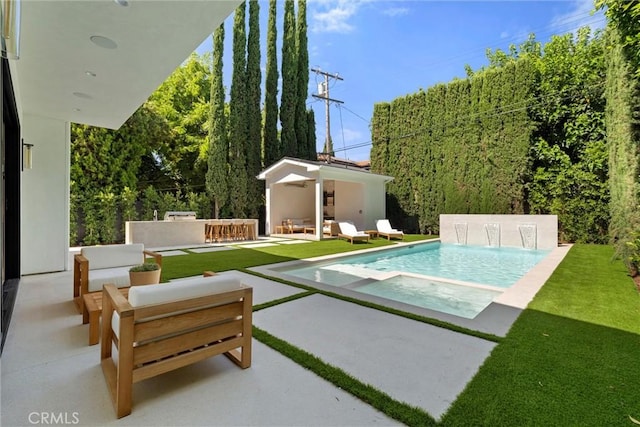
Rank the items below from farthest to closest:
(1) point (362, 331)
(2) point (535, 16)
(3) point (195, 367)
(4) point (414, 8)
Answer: (2) point (535, 16) < (4) point (414, 8) < (1) point (362, 331) < (3) point (195, 367)

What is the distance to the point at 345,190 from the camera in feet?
54.1

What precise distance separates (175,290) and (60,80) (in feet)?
14.7

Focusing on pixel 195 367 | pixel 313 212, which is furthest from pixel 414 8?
pixel 195 367

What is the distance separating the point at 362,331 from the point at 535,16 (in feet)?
67.9

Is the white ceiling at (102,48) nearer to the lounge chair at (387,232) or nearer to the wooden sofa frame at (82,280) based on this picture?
the wooden sofa frame at (82,280)

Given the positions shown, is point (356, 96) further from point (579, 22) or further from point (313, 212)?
point (579, 22)

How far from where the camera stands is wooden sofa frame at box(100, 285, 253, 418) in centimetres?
193

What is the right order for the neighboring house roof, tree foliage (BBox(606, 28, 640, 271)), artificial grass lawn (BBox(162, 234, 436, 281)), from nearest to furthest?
tree foliage (BBox(606, 28, 640, 271)) < artificial grass lawn (BBox(162, 234, 436, 281)) < the neighboring house roof

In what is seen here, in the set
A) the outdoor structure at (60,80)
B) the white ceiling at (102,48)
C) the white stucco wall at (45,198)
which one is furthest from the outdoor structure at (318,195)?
the white ceiling at (102,48)

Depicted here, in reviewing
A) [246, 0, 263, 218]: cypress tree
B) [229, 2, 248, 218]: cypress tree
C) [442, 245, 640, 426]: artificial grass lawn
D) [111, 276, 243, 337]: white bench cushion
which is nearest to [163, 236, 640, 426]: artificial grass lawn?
[442, 245, 640, 426]: artificial grass lawn

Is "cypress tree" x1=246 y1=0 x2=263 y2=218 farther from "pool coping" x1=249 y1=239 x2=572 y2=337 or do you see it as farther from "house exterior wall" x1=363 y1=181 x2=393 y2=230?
"pool coping" x1=249 y1=239 x2=572 y2=337

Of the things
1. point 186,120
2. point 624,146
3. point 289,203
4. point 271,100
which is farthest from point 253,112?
point 624,146

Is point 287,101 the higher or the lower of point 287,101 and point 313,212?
the higher

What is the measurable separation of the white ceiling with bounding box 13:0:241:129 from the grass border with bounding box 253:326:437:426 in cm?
327
